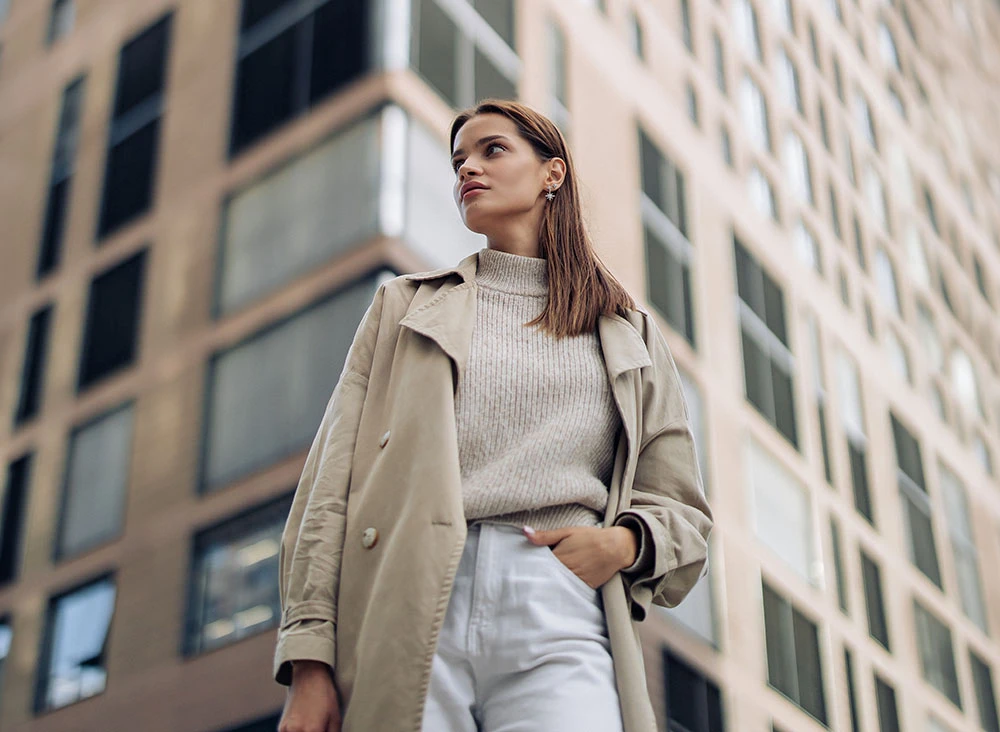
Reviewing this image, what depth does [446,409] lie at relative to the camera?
294 cm

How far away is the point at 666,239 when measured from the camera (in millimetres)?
18266

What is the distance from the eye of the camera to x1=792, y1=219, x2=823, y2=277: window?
73.8ft

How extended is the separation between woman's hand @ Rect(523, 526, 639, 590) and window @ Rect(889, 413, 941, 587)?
68.5 feet

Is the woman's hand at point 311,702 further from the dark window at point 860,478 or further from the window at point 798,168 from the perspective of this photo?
the window at point 798,168

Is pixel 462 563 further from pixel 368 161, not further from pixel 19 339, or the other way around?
pixel 19 339

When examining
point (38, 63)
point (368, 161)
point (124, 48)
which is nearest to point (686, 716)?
point (368, 161)

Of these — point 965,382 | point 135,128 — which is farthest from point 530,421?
point 965,382

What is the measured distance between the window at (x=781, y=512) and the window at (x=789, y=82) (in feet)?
24.5

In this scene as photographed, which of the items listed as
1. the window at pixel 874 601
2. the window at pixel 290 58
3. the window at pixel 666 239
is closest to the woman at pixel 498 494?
the window at pixel 290 58

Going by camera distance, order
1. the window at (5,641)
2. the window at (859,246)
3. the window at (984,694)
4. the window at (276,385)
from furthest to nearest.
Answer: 1. the window at (859,246)
2. the window at (984,694)
3. the window at (5,641)
4. the window at (276,385)

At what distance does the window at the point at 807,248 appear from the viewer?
22484 millimetres

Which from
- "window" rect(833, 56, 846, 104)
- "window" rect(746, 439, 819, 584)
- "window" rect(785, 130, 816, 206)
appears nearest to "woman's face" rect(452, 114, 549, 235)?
"window" rect(746, 439, 819, 584)

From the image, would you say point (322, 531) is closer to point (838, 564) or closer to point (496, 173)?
point (496, 173)

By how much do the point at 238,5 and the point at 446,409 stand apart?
13.7m
